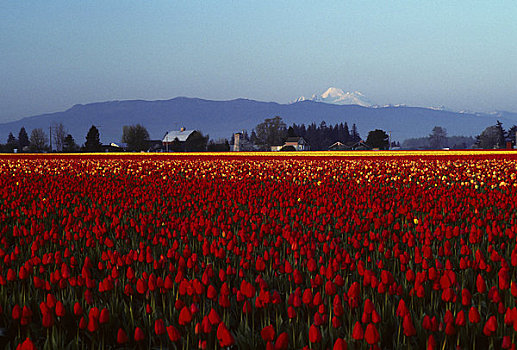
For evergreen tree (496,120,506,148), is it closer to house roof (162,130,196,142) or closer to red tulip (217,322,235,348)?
house roof (162,130,196,142)

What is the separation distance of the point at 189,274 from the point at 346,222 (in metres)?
3.03

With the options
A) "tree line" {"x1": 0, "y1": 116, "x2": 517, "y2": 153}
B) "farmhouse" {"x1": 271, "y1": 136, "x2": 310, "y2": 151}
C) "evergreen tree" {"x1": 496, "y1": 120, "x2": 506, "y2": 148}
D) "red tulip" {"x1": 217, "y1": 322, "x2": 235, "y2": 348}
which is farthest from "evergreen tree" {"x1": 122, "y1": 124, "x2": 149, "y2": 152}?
"red tulip" {"x1": 217, "y1": 322, "x2": 235, "y2": 348}

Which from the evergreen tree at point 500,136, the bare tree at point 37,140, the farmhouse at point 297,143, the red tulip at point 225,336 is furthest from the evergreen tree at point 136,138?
the red tulip at point 225,336

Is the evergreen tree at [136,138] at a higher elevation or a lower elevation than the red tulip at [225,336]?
higher

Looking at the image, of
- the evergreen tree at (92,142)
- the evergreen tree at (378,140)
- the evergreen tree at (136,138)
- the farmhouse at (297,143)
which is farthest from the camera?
the farmhouse at (297,143)

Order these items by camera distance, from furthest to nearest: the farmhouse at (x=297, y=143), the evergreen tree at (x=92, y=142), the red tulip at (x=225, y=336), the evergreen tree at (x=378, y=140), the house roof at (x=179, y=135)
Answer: the farmhouse at (x=297, y=143), the house roof at (x=179, y=135), the evergreen tree at (x=378, y=140), the evergreen tree at (x=92, y=142), the red tulip at (x=225, y=336)

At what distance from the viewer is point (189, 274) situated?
509 centimetres

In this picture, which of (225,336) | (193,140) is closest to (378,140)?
(193,140)

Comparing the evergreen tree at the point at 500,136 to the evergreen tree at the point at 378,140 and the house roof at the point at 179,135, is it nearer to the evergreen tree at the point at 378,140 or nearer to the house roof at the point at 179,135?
the evergreen tree at the point at 378,140

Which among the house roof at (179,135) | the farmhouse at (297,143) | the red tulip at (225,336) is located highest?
the house roof at (179,135)

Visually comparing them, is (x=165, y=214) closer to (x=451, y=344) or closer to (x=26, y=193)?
(x=26, y=193)

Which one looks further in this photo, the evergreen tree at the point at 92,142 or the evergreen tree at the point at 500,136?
the evergreen tree at the point at 500,136

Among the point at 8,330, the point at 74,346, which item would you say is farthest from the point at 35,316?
the point at 74,346

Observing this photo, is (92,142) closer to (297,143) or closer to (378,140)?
(297,143)
